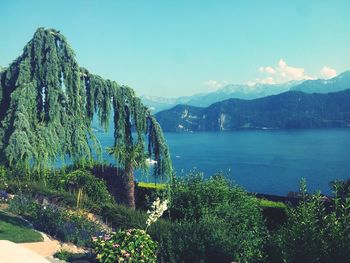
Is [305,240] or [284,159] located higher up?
[305,240]

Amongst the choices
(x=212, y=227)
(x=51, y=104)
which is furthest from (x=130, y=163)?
(x=212, y=227)

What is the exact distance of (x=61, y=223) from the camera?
41.9 ft

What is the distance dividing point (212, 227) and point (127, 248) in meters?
2.40

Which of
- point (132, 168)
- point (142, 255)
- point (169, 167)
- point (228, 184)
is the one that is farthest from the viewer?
point (132, 168)

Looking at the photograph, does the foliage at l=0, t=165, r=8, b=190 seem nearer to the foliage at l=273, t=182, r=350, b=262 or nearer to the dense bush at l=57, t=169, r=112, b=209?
the dense bush at l=57, t=169, r=112, b=209

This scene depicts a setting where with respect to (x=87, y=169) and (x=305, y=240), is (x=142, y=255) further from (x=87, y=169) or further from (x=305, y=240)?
(x=87, y=169)

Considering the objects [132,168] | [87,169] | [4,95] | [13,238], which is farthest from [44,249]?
[87,169]

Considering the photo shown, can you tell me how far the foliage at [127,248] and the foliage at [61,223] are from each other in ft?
10.0

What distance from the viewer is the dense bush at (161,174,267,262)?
359 inches

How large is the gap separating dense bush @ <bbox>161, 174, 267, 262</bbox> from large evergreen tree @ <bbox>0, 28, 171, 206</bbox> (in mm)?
3733

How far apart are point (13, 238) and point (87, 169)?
1036 cm

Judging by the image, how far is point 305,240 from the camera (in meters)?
6.65

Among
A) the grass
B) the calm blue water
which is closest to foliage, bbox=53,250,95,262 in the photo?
the grass

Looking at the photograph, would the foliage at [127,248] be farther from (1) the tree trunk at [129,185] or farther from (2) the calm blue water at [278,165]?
(2) the calm blue water at [278,165]
